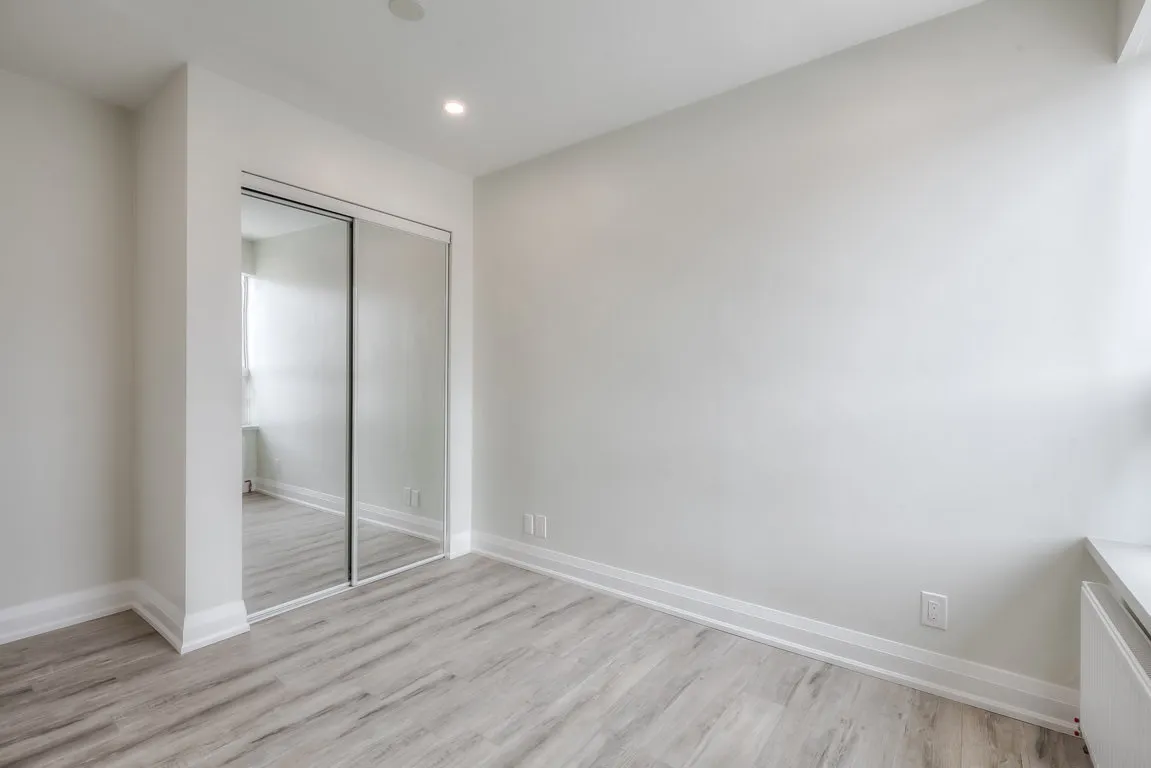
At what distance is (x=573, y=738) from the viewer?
Answer: 192cm

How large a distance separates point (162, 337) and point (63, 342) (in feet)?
1.73

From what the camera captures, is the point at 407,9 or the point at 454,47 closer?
the point at 407,9

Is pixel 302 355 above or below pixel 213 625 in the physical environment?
above

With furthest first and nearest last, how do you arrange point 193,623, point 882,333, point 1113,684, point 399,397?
1. point 399,397
2. point 193,623
3. point 882,333
4. point 1113,684

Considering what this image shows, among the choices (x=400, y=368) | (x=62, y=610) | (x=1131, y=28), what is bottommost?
(x=62, y=610)

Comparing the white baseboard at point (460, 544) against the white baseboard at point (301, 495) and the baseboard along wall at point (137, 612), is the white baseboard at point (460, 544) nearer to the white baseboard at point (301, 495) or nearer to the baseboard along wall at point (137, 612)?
the white baseboard at point (301, 495)

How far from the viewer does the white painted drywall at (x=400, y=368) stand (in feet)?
10.6

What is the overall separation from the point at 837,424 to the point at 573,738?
5.31 ft

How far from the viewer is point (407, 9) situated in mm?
2111

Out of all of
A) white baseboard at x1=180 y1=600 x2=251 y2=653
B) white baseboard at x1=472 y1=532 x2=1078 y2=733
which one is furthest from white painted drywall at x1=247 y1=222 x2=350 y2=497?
white baseboard at x1=472 y1=532 x2=1078 y2=733

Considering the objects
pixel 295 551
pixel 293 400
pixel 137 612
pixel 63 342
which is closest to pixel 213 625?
pixel 295 551

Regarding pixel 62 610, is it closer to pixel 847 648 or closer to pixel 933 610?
pixel 847 648

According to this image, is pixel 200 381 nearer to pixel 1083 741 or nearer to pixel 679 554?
pixel 679 554

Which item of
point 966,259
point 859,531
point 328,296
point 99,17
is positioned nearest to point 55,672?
point 328,296
